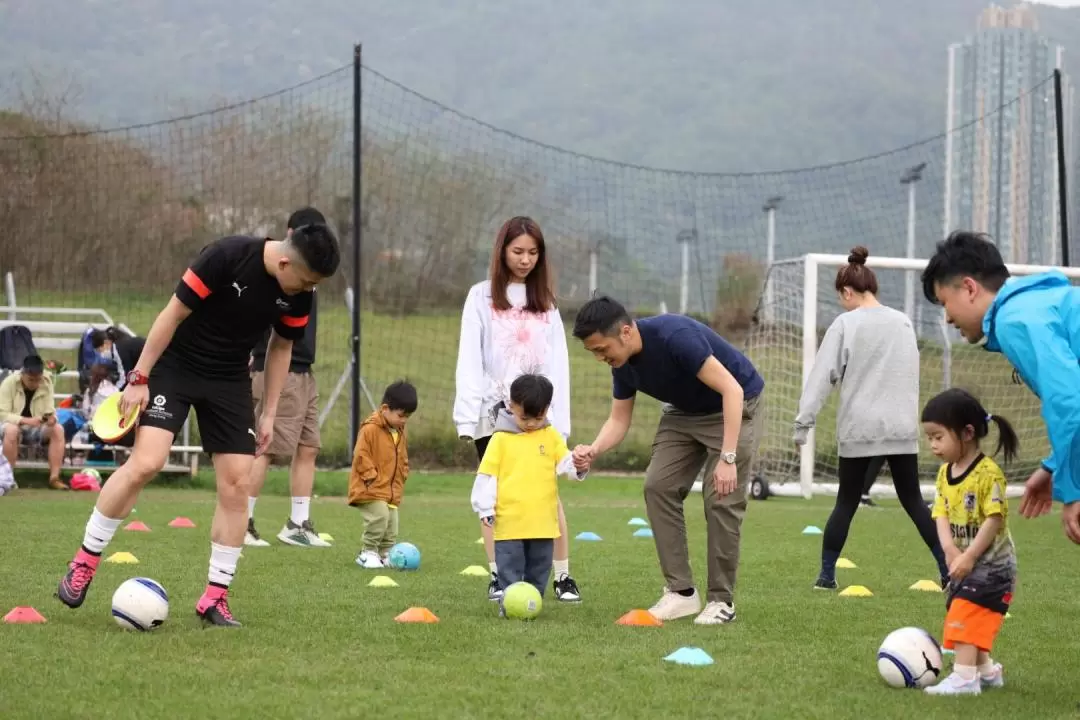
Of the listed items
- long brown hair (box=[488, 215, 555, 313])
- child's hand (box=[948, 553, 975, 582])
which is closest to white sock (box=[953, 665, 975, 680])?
child's hand (box=[948, 553, 975, 582])

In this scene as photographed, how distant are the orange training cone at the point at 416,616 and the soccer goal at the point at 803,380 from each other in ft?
31.1

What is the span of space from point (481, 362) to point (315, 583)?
1.63 meters

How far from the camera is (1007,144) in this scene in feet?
81.4

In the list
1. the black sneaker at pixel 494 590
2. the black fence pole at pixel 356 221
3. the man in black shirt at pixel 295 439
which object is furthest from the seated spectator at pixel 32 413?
the black sneaker at pixel 494 590

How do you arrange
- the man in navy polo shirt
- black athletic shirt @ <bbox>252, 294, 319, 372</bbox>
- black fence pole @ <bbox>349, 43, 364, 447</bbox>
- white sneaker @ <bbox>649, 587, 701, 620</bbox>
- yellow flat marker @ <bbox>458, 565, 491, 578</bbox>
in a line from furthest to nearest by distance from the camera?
black fence pole @ <bbox>349, 43, 364, 447</bbox>, black athletic shirt @ <bbox>252, 294, 319, 372</bbox>, yellow flat marker @ <bbox>458, 565, 491, 578</bbox>, white sneaker @ <bbox>649, 587, 701, 620</bbox>, the man in navy polo shirt

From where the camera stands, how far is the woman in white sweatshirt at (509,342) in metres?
7.31

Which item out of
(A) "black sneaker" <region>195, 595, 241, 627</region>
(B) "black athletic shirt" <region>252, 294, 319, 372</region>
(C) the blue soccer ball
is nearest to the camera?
(A) "black sneaker" <region>195, 595, 241, 627</region>

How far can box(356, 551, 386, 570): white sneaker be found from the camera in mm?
8727

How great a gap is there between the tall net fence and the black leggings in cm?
810

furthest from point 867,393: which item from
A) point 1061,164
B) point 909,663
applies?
point 1061,164

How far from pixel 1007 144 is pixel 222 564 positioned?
70.6 feet

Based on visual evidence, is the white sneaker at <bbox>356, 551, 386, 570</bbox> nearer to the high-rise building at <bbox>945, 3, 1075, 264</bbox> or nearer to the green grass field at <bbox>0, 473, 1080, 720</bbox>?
the green grass field at <bbox>0, 473, 1080, 720</bbox>

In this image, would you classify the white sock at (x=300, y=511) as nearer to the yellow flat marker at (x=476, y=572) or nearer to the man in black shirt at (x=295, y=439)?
the man in black shirt at (x=295, y=439)

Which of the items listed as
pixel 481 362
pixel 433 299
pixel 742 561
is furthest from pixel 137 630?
pixel 433 299
